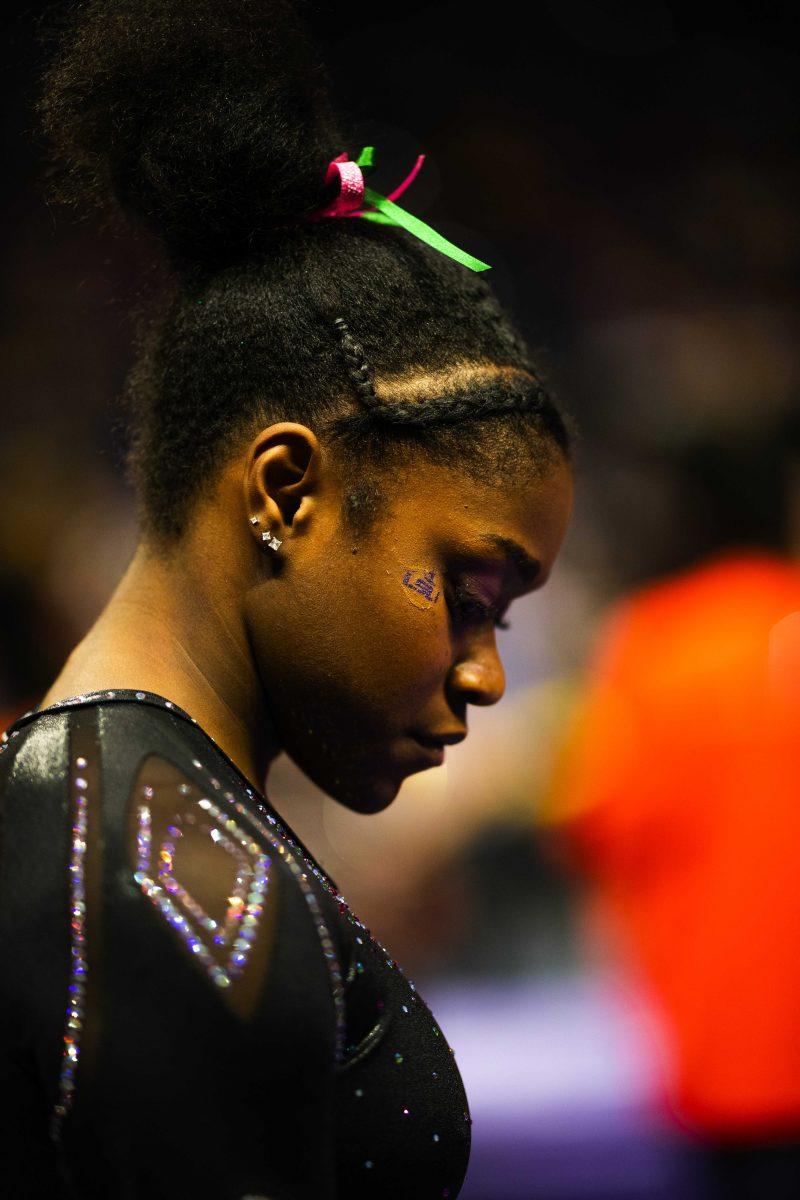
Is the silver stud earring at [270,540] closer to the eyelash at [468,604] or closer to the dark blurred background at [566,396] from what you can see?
the eyelash at [468,604]

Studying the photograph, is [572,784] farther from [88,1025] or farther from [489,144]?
[489,144]

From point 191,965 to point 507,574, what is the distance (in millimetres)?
527

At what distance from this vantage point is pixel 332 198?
52.8 inches

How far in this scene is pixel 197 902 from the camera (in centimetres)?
87

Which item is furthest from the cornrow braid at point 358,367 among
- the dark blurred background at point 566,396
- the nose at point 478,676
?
the dark blurred background at point 566,396

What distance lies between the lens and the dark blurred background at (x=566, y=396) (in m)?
2.51

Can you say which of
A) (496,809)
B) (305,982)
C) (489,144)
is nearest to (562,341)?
A: (489,144)

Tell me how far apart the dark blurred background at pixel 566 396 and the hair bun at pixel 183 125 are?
1.26 m

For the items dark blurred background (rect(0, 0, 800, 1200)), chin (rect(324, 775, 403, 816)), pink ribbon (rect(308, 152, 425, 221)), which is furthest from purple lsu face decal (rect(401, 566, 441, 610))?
dark blurred background (rect(0, 0, 800, 1200))

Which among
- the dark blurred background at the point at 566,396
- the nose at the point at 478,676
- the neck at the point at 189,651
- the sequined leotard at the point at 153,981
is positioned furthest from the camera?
the dark blurred background at the point at 566,396

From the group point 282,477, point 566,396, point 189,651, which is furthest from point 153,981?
point 566,396

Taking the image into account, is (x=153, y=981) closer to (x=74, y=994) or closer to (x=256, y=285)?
(x=74, y=994)

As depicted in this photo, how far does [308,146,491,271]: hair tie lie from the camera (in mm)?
1297

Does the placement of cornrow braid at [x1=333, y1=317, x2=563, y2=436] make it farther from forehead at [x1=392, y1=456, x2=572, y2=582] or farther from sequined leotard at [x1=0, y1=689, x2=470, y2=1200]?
sequined leotard at [x1=0, y1=689, x2=470, y2=1200]
